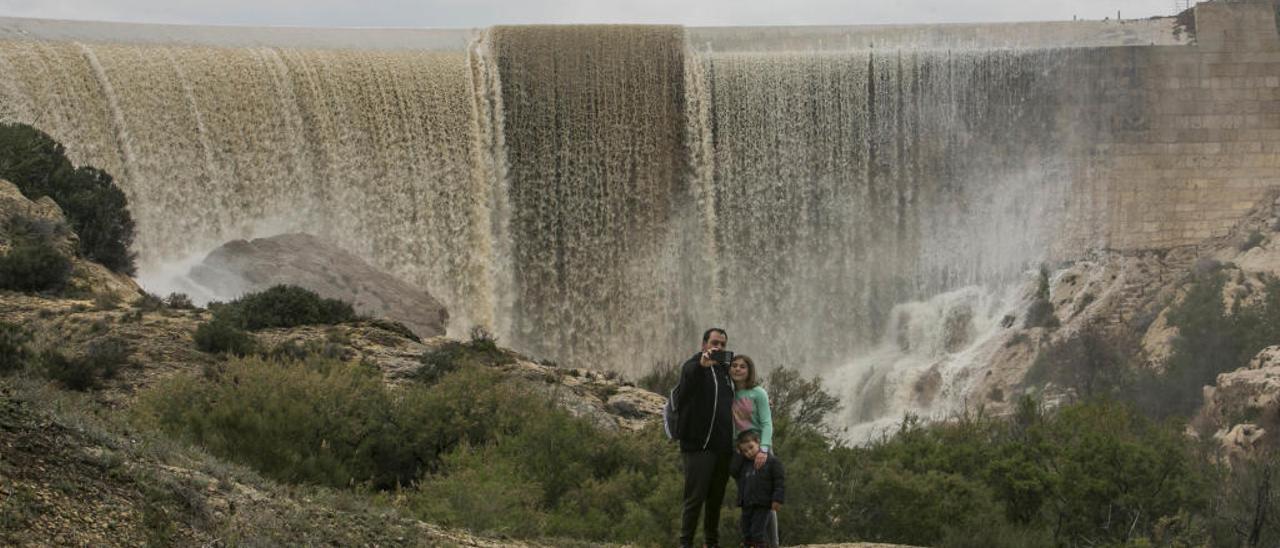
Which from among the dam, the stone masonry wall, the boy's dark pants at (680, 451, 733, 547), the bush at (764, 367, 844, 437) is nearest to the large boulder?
the dam

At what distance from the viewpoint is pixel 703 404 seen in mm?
11086

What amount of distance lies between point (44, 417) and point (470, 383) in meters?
7.82

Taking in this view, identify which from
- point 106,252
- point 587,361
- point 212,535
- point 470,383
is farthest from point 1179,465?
point 587,361

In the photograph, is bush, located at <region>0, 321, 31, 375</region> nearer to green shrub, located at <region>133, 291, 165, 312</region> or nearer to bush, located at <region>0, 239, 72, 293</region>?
green shrub, located at <region>133, 291, 165, 312</region>

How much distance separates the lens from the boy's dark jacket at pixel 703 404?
11.1 metres

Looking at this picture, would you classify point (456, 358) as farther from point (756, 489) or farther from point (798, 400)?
point (798, 400)

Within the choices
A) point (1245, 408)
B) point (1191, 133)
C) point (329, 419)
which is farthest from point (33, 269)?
point (1191, 133)

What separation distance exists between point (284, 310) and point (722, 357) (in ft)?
39.7

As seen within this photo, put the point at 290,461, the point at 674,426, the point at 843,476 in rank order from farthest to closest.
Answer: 1. the point at 843,476
2. the point at 290,461
3. the point at 674,426

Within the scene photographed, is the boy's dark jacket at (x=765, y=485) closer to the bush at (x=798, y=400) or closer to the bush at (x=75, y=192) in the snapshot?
the bush at (x=798, y=400)

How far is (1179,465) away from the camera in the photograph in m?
18.8

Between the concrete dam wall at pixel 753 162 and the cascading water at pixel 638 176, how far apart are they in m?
0.05

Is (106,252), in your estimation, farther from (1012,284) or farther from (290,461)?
(1012,284)

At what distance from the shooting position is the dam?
33.9 meters
